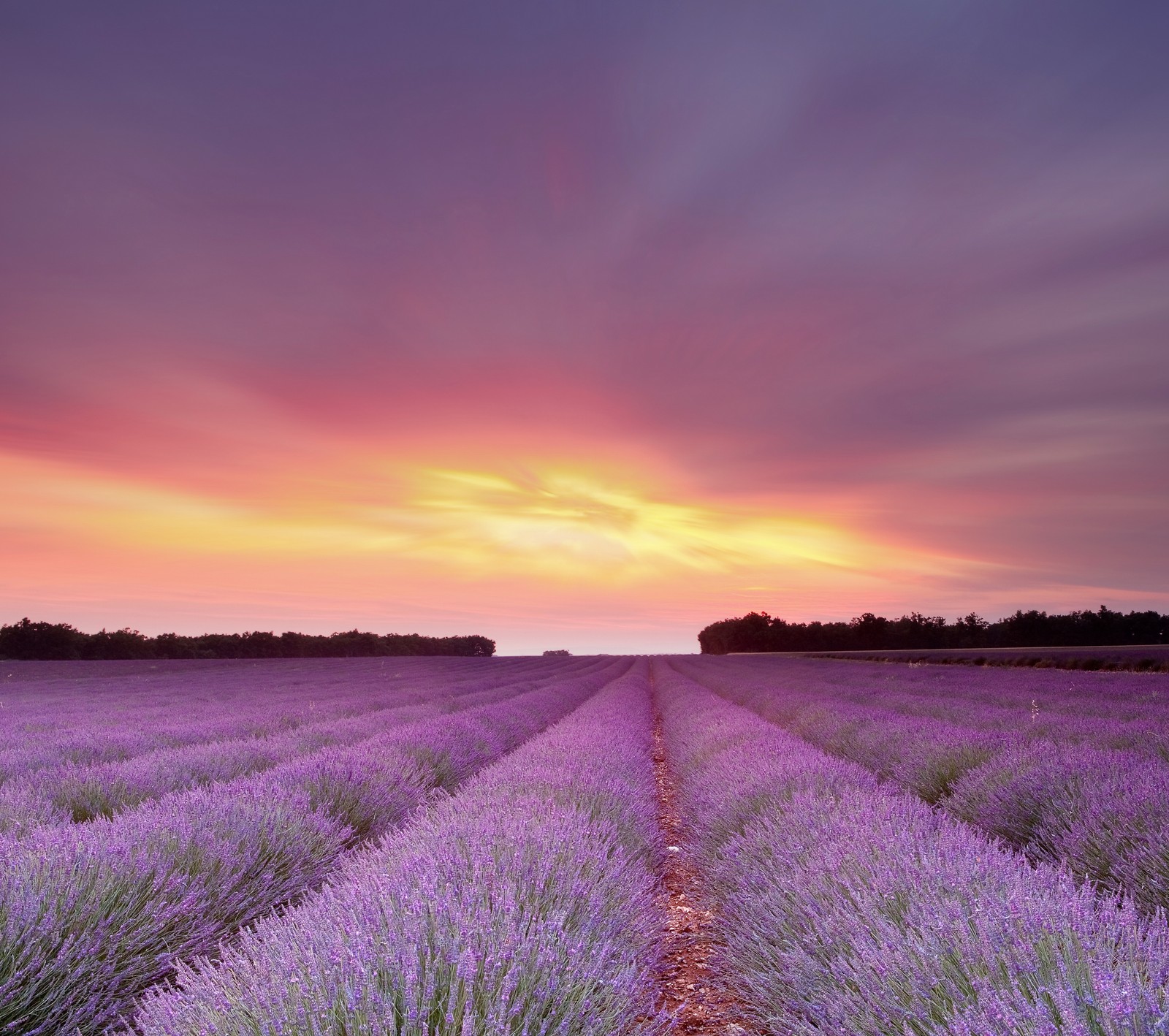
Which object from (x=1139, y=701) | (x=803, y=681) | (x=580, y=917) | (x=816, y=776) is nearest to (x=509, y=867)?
(x=580, y=917)

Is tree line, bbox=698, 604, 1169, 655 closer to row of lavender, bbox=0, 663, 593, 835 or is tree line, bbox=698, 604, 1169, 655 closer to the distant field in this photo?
the distant field

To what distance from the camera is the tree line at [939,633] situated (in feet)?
167

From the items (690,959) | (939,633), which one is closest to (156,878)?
(690,959)

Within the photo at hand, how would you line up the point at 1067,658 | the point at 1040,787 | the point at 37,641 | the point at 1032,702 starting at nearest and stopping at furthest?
1. the point at 1040,787
2. the point at 1032,702
3. the point at 1067,658
4. the point at 37,641

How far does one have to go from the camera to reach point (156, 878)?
9.19 ft

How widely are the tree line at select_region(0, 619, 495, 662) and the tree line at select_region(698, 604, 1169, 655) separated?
42.4m

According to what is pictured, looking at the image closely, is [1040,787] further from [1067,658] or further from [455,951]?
[1067,658]

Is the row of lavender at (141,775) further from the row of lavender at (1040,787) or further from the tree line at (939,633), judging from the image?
the tree line at (939,633)

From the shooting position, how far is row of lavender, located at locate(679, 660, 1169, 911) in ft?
10.5

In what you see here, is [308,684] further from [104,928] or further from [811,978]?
[811,978]

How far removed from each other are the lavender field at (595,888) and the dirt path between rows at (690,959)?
0.06ft

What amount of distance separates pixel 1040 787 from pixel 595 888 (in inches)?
134

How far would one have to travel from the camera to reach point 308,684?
66.4 ft

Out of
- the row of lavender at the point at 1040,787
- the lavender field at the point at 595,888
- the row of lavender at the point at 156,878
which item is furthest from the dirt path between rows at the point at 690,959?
the row of lavender at the point at 156,878
